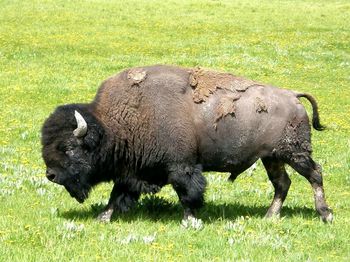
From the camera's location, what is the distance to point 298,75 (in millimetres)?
27484

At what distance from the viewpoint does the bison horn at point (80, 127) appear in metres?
8.65

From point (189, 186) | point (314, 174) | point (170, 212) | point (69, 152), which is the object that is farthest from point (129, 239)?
point (314, 174)

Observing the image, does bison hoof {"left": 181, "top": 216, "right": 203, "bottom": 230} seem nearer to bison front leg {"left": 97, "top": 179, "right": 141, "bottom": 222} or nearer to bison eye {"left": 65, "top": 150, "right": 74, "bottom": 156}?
bison front leg {"left": 97, "top": 179, "right": 141, "bottom": 222}

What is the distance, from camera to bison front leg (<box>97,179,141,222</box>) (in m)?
9.05

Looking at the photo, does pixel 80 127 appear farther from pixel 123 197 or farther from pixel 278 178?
pixel 278 178

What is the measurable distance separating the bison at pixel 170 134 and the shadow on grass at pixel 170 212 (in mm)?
231

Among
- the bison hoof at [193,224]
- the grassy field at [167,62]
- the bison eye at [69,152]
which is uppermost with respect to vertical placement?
the bison eye at [69,152]

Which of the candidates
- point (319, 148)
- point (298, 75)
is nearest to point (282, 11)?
point (298, 75)

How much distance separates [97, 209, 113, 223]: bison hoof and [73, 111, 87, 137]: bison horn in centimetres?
113

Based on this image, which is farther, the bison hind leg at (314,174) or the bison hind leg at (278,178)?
the bison hind leg at (278,178)

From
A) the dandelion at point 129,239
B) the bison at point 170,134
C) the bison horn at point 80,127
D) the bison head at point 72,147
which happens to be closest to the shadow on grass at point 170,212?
the bison at point 170,134

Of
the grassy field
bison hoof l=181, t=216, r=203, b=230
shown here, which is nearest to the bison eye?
the grassy field

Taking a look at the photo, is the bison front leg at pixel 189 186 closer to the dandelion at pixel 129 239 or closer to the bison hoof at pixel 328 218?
the dandelion at pixel 129 239

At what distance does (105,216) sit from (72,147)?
3.40 ft
